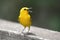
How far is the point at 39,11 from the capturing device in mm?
6137

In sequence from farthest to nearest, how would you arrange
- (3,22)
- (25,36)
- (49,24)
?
(49,24) < (3,22) < (25,36)

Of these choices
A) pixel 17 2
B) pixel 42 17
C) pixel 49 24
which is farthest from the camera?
pixel 17 2

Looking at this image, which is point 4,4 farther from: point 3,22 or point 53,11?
point 3,22

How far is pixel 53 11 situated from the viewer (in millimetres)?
5902

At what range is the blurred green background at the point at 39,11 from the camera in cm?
557

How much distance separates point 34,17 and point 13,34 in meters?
2.46

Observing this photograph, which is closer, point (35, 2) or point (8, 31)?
point (8, 31)

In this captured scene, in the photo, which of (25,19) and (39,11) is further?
(39,11)

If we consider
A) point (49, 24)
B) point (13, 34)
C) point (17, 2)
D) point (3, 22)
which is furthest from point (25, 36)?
point (17, 2)

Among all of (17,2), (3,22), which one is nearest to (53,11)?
(17,2)

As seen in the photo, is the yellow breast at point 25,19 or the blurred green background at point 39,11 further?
the blurred green background at point 39,11

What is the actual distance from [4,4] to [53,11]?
0.97 m

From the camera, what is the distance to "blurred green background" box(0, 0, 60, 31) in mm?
5566

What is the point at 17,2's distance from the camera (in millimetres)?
6332
